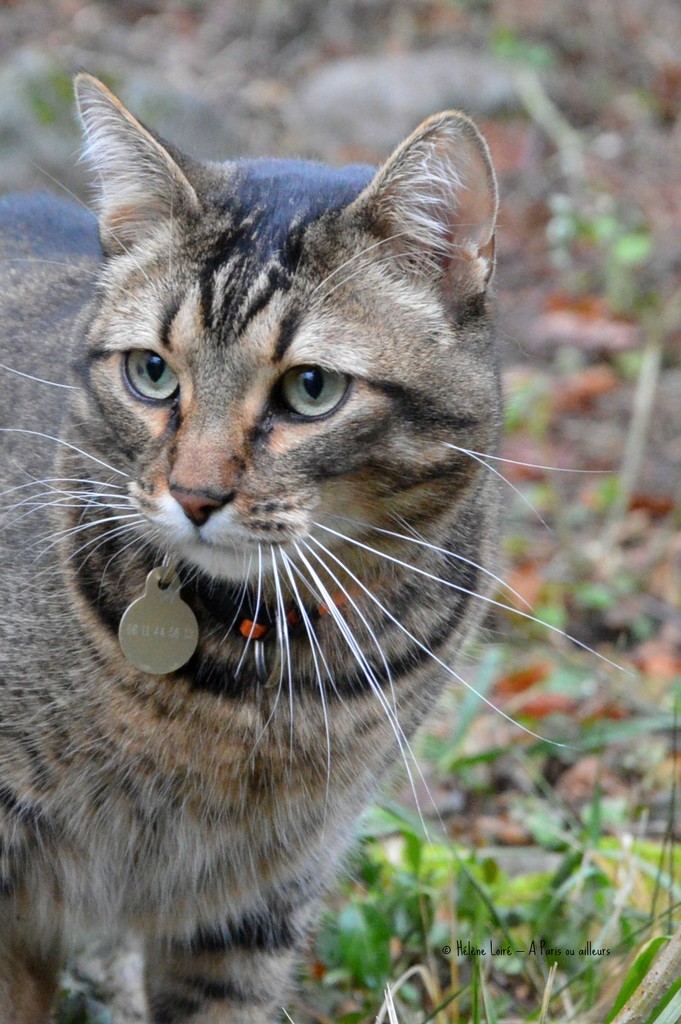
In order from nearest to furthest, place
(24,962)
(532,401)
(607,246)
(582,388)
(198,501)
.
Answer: (198,501) < (24,962) < (532,401) < (582,388) < (607,246)

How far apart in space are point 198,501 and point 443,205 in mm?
634

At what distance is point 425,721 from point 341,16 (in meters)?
6.50

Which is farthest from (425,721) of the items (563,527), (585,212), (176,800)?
(585,212)

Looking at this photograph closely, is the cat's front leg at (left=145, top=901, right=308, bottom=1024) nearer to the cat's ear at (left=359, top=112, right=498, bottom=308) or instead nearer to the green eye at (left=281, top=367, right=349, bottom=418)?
the green eye at (left=281, top=367, right=349, bottom=418)

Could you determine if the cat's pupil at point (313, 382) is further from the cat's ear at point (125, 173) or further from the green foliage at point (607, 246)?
the green foliage at point (607, 246)

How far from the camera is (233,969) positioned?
103 inches

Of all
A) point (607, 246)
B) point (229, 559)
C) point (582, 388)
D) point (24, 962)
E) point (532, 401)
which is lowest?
point (24, 962)

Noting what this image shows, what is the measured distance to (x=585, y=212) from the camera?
6500 mm

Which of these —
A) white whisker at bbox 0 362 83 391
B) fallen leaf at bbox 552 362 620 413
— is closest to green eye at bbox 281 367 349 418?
white whisker at bbox 0 362 83 391

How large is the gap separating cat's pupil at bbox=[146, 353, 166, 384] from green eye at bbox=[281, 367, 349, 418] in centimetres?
20

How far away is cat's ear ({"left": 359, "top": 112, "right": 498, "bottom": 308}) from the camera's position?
2.06 meters

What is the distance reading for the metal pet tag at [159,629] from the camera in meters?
2.19

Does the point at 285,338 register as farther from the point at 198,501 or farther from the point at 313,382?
the point at 198,501

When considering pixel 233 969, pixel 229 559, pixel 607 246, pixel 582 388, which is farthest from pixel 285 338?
pixel 607 246
